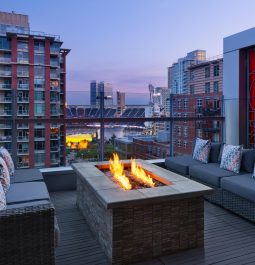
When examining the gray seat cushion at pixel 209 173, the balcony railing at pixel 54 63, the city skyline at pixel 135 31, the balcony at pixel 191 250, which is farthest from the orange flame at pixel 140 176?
the balcony railing at pixel 54 63

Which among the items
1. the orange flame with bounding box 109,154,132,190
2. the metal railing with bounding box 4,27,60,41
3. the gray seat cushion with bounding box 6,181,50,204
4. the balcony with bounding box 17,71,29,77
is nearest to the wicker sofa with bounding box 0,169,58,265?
the gray seat cushion with bounding box 6,181,50,204

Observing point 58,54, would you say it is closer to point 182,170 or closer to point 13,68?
point 13,68

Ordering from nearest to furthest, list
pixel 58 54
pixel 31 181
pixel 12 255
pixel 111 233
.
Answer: pixel 12 255 < pixel 111 233 < pixel 31 181 < pixel 58 54

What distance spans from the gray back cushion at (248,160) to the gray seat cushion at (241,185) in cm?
24

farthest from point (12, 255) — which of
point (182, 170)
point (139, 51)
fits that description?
point (139, 51)

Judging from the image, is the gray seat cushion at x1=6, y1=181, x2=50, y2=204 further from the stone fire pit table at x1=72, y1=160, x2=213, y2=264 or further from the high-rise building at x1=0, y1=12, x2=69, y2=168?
the high-rise building at x1=0, y1=12, x2=69, y2=168

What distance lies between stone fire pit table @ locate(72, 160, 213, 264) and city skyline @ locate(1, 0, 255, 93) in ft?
11.8

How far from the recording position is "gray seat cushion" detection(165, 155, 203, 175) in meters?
4.66

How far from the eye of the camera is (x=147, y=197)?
96.9 inches

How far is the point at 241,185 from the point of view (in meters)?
3.35

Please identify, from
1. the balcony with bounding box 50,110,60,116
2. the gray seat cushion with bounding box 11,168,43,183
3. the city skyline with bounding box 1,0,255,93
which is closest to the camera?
the gray seat cushion with bounding box 11,168,43,183

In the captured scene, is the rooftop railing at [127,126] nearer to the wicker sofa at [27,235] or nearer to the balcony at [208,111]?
the balcony at [208,111]

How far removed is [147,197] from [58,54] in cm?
2847

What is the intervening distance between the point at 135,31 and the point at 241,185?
1124 cm
